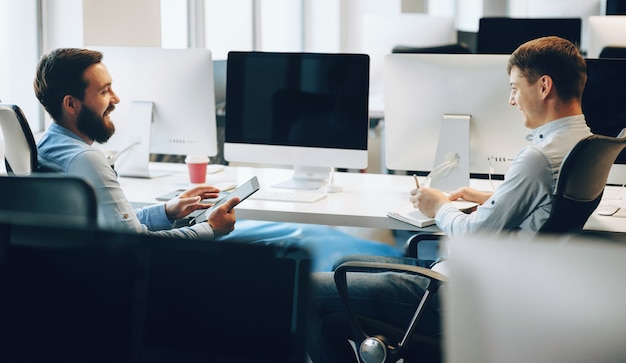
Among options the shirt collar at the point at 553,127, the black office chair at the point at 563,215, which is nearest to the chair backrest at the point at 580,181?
the black office chair at the point at 563,215

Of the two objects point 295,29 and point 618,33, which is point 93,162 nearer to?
point 618,33

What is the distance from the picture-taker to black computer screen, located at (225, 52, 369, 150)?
9.39 ft

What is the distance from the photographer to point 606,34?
12.6 ft

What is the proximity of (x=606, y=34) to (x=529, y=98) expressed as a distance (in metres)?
1.85

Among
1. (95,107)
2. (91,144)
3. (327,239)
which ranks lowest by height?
(327,239)

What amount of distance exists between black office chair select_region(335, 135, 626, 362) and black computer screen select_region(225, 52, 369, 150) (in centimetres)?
96

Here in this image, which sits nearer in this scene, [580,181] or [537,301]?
[537,301]

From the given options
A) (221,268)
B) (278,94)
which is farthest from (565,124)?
(221,268)

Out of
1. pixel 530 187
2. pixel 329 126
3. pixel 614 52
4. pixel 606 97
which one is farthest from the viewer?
pixel 614 52

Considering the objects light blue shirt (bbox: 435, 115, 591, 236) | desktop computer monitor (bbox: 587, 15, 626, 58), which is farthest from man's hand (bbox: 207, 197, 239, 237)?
desktop computer monitor (bbox: 587, 15, 626, 58)

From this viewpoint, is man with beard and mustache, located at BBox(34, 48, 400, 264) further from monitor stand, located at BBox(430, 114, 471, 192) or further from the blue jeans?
the blue jeans

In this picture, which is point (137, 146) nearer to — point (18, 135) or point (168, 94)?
point (168, 94)

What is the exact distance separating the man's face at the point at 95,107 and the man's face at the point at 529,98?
4.01 feet

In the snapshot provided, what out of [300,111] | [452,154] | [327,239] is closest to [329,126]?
[300,111]
